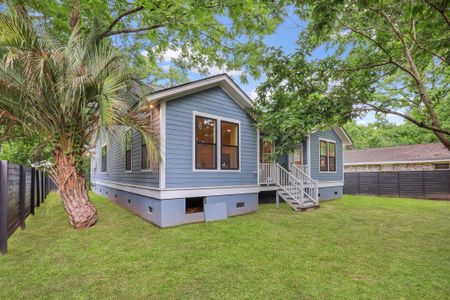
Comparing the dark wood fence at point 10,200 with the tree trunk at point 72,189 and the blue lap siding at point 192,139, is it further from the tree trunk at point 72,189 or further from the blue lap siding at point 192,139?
the blue lap siding at point 192,139

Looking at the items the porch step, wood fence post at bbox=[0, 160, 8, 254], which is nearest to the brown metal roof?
the porch step

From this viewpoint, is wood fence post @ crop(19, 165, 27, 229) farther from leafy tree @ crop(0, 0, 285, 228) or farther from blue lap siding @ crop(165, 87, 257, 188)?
blue lap siding @ crop(165, 87, 257, 188)

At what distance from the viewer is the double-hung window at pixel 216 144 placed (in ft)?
23.1

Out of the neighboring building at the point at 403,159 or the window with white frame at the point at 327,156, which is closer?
the window with white frame at the point at 327,156

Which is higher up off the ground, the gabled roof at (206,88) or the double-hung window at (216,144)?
the gabled roof at (206,88)

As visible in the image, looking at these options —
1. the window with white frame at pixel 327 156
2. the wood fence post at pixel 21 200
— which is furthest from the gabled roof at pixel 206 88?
the window with white frame at pixel 327 156

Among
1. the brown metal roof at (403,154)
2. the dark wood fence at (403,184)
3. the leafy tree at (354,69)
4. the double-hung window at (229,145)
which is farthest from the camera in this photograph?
the brown metal roof at (403,154)

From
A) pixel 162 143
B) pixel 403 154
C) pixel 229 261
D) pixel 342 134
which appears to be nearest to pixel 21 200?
pixel 162 143

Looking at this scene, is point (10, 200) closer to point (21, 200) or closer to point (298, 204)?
point (21, 200)

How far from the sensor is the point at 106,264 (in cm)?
374

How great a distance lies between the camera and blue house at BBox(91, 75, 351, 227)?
625cm

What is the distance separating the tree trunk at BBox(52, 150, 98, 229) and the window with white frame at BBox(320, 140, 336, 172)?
10.1 metres

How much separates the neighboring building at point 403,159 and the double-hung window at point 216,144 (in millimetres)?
13488

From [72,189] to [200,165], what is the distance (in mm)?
3221
